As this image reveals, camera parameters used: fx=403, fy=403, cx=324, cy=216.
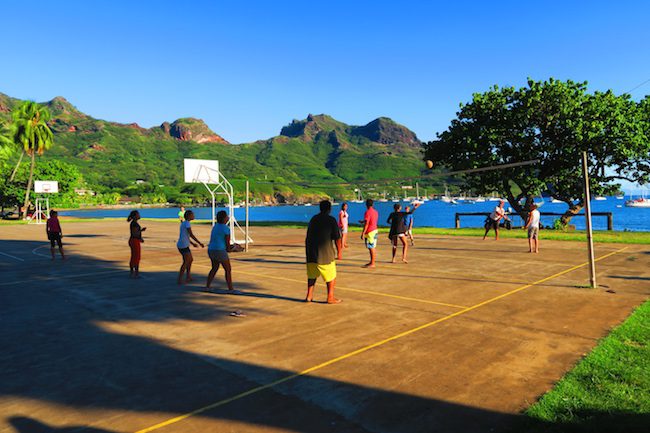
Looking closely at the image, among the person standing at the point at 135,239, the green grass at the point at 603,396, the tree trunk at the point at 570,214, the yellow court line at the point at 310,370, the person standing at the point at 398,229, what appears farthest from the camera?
the tree trunk at the point at 570,214

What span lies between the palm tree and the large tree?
54635 millimetres

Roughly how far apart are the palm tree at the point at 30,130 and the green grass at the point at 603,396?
6633 cm

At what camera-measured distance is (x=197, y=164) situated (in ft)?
74.1

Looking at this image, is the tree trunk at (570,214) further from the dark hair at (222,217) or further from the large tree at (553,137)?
the dark hair at (222,217)

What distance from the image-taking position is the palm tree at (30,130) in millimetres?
54031

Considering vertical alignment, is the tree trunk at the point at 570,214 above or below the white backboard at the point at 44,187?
below

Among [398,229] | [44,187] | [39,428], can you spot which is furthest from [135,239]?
[44,187]

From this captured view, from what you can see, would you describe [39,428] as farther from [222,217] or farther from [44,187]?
[44,187]

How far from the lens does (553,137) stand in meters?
27.7

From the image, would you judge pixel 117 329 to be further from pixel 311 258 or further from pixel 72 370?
pixel 311 258

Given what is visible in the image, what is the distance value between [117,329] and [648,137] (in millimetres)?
31940

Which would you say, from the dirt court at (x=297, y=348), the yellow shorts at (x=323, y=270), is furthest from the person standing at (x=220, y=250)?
the yellow shorts at (x=323, y=270)

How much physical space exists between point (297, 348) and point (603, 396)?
354 centimetres

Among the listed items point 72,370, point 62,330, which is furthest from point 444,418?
point 62,330
